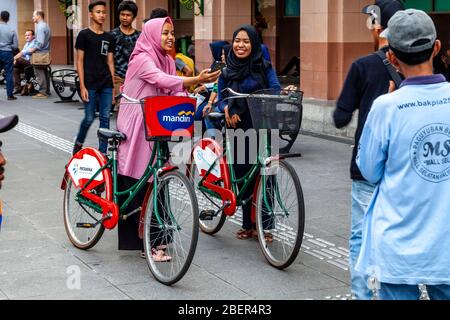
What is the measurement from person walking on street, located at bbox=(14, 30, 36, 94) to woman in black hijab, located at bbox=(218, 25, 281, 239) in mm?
13641

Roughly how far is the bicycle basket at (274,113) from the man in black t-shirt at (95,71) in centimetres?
475

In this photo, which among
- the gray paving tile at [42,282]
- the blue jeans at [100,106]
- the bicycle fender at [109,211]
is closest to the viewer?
the gray paving tile at [42,282]

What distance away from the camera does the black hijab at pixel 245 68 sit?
699 cm

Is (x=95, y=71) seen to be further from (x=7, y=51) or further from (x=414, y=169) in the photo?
(x=7, y=51)

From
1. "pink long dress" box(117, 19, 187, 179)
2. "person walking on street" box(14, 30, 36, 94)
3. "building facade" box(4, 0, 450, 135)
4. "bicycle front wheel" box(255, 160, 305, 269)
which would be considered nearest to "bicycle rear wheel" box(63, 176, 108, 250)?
"pink long dress" box(117, 19, 187, 179)

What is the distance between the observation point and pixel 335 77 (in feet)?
45.1

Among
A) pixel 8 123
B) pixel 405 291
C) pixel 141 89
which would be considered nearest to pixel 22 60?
pixel 141 89

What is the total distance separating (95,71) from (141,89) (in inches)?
178

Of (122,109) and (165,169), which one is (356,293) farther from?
(122,109)

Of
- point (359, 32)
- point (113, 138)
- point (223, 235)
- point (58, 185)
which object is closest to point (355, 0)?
point (359, 32)

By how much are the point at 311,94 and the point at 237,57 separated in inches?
A: 287

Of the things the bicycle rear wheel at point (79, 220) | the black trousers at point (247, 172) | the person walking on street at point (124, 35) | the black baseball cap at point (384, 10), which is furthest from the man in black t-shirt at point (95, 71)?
the black baseball cap at point (384, 10)

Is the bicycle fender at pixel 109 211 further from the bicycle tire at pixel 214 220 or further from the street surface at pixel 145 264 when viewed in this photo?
the bicycle tire at pixel 214 220

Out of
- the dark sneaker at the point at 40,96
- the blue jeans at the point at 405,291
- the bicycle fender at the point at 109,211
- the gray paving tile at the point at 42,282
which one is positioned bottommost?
the dark sneaker at the point at 40,96
